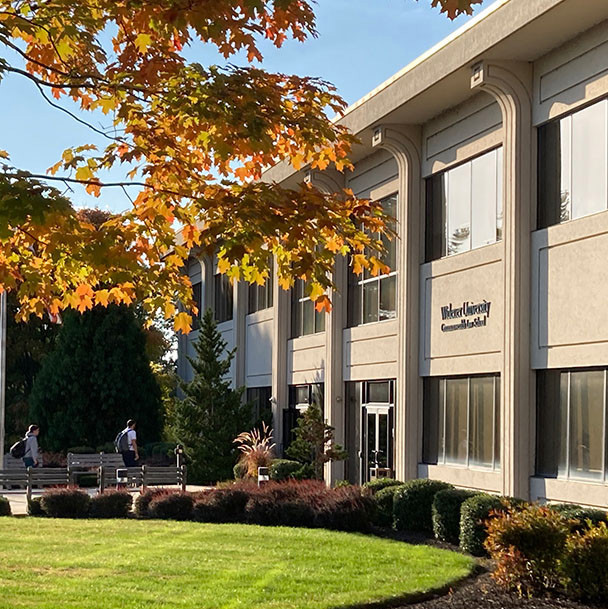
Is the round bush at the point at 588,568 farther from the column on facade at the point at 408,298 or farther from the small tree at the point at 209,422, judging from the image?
the small tree at the point at 209,422

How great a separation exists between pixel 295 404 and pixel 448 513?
669 inches

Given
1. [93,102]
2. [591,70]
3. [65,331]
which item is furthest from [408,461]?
[65,331]

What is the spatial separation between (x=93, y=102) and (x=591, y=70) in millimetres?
10593

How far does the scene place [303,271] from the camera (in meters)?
10.4

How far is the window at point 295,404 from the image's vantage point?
111 ft

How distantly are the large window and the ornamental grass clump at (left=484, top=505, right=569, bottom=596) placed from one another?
602 centimetres

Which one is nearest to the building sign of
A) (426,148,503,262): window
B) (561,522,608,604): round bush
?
(426,148,503,262): window

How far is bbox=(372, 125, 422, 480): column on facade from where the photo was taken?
26.2 metres

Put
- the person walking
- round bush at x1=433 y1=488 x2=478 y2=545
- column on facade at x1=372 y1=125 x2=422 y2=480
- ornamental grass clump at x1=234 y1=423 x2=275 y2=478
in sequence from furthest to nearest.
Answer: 1. ornamental grass clump at x1=234 y1=423 x2=275 y2=478
2. the person walking
3. column on facade at x1=372 y1=125 x2=422 y2=480
4. round bush at x1=433 y1=488 x2=478 y2=545

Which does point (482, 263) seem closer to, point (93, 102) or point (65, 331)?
point (93, 102)

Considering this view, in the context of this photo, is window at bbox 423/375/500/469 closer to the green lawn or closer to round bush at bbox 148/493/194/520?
the green lawn

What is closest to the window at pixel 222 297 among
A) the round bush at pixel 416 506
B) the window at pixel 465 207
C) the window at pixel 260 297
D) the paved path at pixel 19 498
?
the window at pixel 260 297

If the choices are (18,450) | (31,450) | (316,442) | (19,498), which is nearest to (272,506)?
(316,442)

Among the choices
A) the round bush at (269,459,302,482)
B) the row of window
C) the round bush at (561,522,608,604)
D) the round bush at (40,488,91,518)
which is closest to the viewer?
the round bush at (561,522,608,604)
